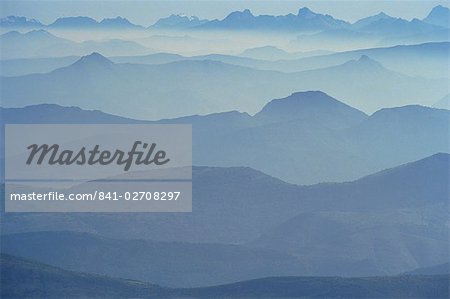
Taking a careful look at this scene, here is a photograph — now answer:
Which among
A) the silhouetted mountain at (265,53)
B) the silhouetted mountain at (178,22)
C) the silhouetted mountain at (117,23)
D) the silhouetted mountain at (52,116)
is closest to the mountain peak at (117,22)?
the silhouetted mountain at (117,23)

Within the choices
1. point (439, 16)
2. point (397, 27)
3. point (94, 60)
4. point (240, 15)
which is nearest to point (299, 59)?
point (240, 15)

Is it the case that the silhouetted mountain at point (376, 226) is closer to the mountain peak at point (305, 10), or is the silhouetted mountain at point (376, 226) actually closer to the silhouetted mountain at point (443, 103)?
the silhouetted mountain at point (443, 103)

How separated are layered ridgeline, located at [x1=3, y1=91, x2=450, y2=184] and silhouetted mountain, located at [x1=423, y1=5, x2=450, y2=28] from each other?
487 mm

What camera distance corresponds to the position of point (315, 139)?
4.45 metres

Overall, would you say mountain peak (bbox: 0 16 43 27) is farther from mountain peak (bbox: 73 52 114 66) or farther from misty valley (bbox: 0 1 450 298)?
mountain peak (bbox: 73 52 114 66)

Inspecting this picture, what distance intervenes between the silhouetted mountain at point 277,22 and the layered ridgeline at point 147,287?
55.3 inches

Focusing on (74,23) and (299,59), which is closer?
(74,23)

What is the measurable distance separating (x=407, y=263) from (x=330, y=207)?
1.74ft

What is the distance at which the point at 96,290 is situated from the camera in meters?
4.34

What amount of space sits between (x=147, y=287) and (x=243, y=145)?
0.95m

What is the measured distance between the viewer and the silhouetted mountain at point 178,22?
14.4 feet

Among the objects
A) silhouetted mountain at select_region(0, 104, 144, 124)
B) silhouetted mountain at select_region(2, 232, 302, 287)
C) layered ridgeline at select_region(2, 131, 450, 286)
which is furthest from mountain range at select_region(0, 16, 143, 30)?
silhouetted mountain at select_region(2, 232, 302, 287)

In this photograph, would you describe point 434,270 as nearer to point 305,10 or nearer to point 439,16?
point 439,16

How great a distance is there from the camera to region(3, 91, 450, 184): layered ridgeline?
14.5 feet
